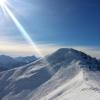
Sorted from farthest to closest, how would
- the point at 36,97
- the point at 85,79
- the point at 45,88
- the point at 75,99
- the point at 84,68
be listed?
the point at 84,68 → the point at 45,88 → the point at 36,97 → the point at 85,79 → the point at 75,99

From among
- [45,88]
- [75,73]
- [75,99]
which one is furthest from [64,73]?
[75,99]

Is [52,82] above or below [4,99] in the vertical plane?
above

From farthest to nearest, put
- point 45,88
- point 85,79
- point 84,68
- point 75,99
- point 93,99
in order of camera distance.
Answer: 1. point 84,68
2. point 45,88
3. point 85,79
4. point 75,99
5. point 93,99

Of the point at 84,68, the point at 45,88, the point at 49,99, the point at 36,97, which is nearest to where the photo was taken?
the point at 49,99

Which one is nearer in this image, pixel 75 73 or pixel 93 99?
pixel 93 99

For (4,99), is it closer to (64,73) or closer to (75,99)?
(64,73)

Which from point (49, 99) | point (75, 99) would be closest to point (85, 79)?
point (49, 99)

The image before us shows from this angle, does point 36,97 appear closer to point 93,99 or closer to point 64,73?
point 64,73

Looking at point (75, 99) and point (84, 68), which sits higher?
point (84, 68)

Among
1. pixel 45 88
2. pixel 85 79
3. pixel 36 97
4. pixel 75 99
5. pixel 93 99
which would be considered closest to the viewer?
pixel 93 99
